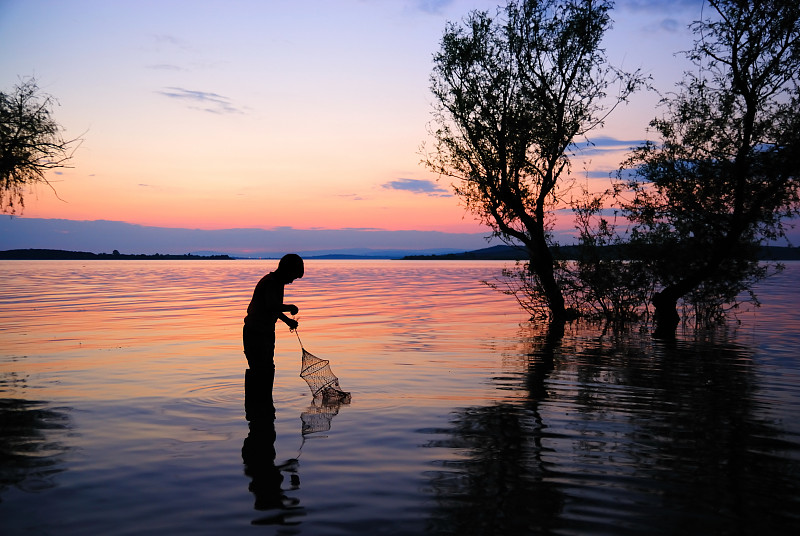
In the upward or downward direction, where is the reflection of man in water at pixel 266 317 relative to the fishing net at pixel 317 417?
upward

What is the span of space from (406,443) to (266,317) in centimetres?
336

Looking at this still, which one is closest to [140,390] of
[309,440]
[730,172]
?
[309,440]

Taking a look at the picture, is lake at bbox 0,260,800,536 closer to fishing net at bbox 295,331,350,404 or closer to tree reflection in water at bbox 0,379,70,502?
tree reflection in water at bbox 0,379,70,502

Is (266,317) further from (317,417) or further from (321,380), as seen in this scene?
(317,417)

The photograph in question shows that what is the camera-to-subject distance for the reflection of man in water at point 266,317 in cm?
980

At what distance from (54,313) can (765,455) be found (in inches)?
1146

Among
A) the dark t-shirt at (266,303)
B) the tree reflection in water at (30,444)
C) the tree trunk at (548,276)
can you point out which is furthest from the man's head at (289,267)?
the tree trunk at (548,276)

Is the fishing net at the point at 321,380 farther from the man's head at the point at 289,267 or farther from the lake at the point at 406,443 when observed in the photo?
the man's head at the point at 289,267

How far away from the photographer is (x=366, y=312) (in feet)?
98.8

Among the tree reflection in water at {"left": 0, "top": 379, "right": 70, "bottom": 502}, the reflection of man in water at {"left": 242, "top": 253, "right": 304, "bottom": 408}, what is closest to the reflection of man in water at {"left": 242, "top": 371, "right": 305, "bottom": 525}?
the reflection of man in water at {"left": 242, "top": 253, "right": 304, "bottom": 408}

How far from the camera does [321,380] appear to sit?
433 inches

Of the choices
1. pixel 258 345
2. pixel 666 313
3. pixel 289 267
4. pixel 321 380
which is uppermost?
pixel 289 267

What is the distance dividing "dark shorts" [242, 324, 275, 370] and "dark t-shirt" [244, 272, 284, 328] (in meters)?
0.10

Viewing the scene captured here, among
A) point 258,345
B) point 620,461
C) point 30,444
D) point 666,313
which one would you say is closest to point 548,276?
point 666,313
